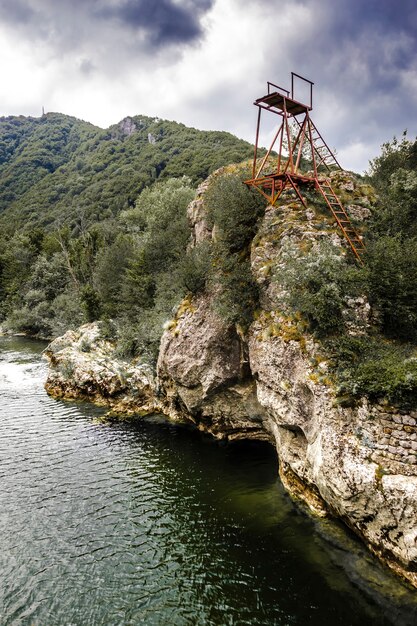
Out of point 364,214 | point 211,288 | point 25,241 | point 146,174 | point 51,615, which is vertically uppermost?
point 146,174

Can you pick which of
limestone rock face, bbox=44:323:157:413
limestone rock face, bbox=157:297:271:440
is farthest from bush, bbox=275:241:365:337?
limestone rock face, bbox=44:323:157:413

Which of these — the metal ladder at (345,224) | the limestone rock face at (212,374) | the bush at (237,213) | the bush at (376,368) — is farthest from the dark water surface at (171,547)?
the bush at (237,213)

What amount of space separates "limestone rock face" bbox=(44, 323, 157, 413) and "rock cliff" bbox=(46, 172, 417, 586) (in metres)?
0.10

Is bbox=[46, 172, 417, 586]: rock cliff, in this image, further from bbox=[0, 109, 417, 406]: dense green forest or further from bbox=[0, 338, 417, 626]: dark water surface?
bbox=[0, 338, 417, 626]: dark water surface

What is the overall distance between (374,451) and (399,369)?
2.61 meters

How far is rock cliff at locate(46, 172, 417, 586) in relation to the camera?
32.9ft

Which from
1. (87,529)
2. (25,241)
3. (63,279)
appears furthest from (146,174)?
(87,529)

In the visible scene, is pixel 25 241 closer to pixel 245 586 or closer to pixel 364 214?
pixel 364 214

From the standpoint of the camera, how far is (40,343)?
171ft

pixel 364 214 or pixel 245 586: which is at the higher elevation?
pixel 364 214

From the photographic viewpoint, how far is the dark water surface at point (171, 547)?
31.1ft

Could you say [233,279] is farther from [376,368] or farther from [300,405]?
[376,368]

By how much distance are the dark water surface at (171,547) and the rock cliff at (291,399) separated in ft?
3.93

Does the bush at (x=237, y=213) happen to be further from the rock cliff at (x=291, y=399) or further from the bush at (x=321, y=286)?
the bush at (x=321, y=286)
